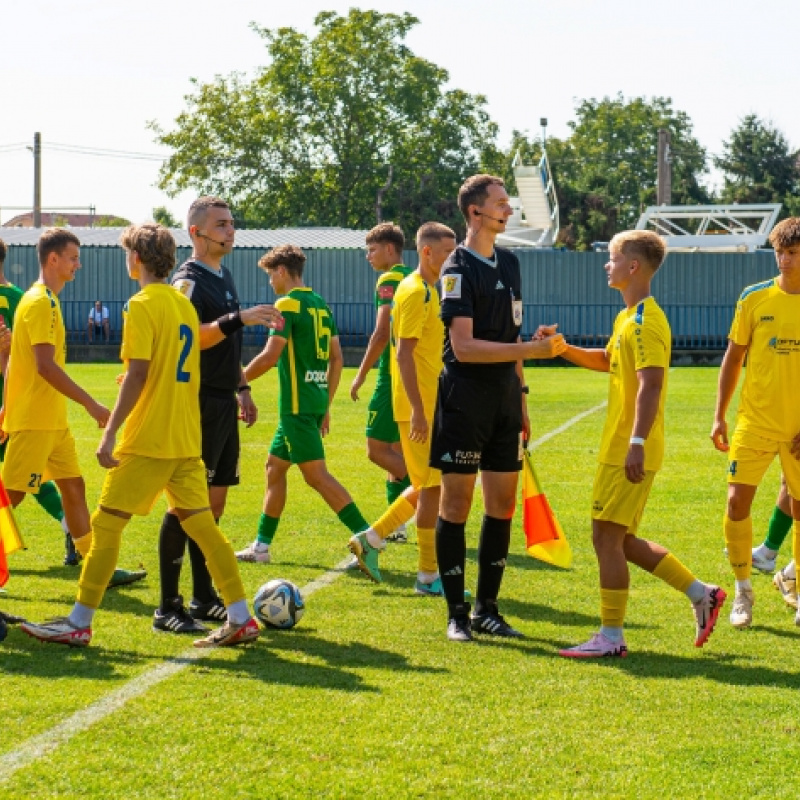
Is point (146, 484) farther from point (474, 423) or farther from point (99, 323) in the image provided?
point (99, 323)

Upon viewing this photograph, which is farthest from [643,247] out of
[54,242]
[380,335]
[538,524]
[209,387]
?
[380,335]

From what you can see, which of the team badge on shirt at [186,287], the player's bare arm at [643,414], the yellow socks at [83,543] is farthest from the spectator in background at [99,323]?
the player's bare arm at [643,414]

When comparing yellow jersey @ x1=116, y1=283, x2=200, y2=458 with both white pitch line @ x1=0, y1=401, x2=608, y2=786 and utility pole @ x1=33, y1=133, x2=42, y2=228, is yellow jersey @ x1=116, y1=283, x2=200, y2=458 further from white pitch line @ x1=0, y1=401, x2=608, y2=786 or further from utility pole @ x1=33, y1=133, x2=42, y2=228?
utility pole @ x1=33, y1=133, x2=42, y2=228

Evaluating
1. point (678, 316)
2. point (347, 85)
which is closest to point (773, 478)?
point (678, 316)

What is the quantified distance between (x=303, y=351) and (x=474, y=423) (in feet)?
7.67

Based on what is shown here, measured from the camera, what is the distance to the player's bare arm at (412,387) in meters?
7.63

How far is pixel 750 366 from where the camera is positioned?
23.6 feet

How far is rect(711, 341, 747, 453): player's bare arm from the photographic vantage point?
725cm

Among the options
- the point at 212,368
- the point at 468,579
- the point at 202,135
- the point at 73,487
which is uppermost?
the point at 202,135

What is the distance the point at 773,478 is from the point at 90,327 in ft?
92.4

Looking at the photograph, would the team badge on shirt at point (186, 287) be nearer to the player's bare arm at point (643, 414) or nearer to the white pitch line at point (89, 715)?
the white pitch line at point (89, 715)

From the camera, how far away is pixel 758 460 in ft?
23.3

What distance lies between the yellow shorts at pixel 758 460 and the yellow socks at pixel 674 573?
829 millimetres

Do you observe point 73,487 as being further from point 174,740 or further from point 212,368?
point 174,740
